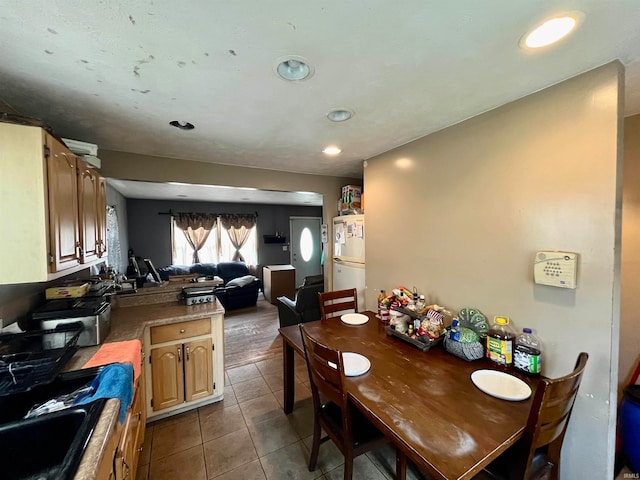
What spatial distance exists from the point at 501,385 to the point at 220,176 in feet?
9.22

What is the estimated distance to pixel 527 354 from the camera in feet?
4.30

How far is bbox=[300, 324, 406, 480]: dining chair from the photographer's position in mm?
1194

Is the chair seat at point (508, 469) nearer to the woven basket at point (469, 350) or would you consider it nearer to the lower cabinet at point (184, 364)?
the woven basket at point (469, 350)

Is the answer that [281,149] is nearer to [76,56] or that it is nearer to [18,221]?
[76,56]

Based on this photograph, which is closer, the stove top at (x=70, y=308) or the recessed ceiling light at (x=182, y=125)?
the stove top at (x=70, y=308)

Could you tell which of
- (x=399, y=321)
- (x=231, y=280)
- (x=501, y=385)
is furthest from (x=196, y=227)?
(x=501, y=385)

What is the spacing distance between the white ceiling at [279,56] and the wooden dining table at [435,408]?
5.01 feet

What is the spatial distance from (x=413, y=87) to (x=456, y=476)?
1.66 metres

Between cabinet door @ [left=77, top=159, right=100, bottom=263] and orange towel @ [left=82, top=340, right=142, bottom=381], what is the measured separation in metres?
0.57

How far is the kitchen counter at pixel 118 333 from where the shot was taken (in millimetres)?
724

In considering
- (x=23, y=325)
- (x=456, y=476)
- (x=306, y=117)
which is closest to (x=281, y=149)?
(x=306, y=117)

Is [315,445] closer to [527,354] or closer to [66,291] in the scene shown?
[527,354]

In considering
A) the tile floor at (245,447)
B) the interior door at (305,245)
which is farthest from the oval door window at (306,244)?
the tile floor at (245,447)

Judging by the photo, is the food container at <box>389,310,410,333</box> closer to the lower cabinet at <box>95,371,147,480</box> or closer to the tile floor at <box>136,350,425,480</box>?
the tile floor at <box>136,350,425,480</box>
